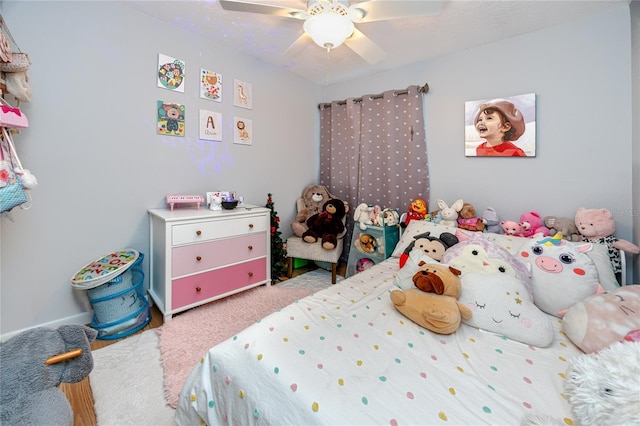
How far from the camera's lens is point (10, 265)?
1770 millimetres

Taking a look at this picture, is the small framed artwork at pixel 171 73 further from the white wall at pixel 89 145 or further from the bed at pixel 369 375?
the bed at pixel 369 375

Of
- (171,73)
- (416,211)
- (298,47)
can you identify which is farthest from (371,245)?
(171,73)

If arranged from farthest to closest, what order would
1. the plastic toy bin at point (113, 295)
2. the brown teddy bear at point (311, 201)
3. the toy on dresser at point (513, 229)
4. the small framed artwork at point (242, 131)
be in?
the brown teddy bear at point (311, 201), the small framed artwork at point (242, 131), the toy on dresser at point (513, 229), the plastic toy bin at point (113, 295)

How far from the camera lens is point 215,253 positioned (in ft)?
7.51

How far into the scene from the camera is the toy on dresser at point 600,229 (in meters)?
1.74

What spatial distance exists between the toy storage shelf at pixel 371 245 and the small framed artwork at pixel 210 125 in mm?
1701

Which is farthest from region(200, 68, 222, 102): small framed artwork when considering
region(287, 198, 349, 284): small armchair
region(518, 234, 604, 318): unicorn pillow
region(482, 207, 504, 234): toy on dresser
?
region(518, 234, 604, 318): unicorn pillow

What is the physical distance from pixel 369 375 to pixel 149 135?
2398 mm

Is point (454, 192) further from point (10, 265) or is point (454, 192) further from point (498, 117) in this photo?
point (10, 265)

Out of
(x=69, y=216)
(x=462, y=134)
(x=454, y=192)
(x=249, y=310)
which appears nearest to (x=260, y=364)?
(x=249, y=310)

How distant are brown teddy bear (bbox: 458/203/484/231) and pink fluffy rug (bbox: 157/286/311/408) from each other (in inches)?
62.7

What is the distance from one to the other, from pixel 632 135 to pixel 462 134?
109cm

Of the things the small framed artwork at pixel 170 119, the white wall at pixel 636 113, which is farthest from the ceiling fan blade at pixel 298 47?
the white wall at pixel 636 113

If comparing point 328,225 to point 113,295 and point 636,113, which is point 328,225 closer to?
point 113,295
